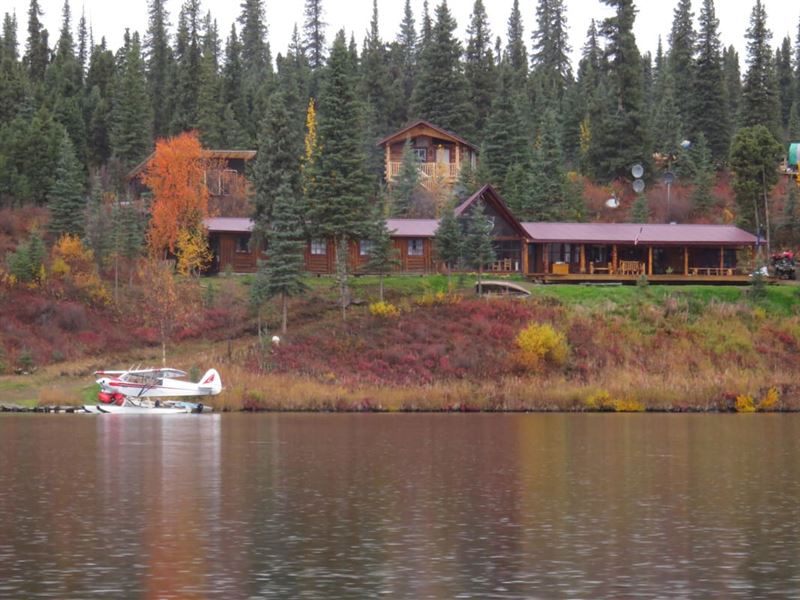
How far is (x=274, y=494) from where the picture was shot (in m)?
35.6

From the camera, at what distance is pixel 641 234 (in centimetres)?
8900

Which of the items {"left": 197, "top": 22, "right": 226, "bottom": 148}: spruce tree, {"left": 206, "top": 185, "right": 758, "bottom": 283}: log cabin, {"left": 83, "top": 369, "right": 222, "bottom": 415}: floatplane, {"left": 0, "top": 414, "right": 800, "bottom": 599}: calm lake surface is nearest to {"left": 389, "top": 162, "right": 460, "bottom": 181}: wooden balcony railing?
{"left": 197, "top": 22, "right": 226, "bottom": 148}: spruce tree

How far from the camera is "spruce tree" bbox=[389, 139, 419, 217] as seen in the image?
98.6 meters

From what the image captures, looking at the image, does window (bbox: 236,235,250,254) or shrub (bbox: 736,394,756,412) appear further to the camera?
window (bbox: 236,235,250,254)

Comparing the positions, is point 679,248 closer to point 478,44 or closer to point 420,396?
point 420,396

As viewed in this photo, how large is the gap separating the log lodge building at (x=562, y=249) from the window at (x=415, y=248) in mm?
70

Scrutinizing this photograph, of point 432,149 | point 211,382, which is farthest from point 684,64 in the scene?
point 211,382

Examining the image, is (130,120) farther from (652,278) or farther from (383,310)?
(652,278)

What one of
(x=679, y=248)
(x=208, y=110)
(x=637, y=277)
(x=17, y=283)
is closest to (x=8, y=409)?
(x=17, y=283)

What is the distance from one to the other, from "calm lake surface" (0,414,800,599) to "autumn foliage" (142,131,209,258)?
31.0 meters

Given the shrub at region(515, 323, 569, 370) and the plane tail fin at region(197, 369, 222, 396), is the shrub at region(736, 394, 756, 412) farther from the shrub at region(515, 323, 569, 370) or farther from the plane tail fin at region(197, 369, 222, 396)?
the plane tail fin at region(197, 369, 222, 396)

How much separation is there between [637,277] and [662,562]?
5853 cm

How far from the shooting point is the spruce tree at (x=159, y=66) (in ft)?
409

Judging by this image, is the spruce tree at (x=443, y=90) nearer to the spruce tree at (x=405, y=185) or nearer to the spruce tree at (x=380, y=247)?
the spruce tree at (x=405, y=185)
